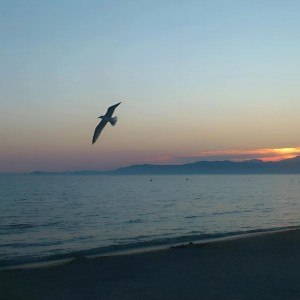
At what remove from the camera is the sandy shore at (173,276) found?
45.9 feet

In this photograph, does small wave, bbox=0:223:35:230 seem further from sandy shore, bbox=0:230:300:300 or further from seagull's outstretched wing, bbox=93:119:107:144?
seagull's outstretched wing, bbox=93:119:107:144

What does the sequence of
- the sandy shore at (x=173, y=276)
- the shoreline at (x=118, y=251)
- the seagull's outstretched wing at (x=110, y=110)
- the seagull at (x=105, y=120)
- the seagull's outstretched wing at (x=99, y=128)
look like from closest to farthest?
1. the seagull's outstretched wing at (x=110, y=110)
2. the seagull at (x=105, y=120)
3. the seagull's outstretched wing at (x=99, y=128)
4. the sandy shore at (x=173, y=276)
5. the shoreline at (x=118, y=251)

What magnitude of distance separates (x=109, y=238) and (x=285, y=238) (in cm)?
1124

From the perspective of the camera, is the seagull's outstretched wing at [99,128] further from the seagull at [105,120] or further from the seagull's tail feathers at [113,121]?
the seagull's tail feathers at [113,121]

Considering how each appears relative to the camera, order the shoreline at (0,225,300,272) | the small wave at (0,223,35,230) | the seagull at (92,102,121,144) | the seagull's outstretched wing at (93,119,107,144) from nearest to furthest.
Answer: the seagull at (92,102,121,144) < the seagull's outstretched wing at (93,119,107,144) < the shoreline at (0,225,300,272) < the small wave at (0,223,35,230)

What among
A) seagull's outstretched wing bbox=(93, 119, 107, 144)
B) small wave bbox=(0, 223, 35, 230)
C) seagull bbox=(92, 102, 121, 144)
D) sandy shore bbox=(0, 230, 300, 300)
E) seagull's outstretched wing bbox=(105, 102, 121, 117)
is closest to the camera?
seagull's outstretched wing bbox=(105, 102, 121, 117)

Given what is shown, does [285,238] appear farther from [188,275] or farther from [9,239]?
[9,239]

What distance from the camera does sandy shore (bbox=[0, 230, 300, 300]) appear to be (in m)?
14.0

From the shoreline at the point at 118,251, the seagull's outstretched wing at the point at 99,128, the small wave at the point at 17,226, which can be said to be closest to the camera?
the seagull's outstretched wing at the point at 99,128

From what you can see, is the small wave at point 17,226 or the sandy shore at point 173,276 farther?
the small wave at point 17,226

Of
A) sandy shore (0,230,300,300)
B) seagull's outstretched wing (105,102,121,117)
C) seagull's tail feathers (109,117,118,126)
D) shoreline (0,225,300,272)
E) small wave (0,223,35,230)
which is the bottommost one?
shoreline (0,225,300,272)

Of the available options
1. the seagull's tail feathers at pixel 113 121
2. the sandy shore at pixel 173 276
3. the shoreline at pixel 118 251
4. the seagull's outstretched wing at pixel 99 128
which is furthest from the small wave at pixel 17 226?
the seagull's tail feathers at pixel 113 121

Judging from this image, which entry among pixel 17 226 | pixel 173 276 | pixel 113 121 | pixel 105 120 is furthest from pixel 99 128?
pixel 17 226

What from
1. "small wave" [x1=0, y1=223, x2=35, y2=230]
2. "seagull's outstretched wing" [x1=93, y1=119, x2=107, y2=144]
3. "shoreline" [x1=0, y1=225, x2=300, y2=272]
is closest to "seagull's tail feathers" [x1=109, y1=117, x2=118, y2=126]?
"seagull's outstretched wing" [x1=93, y1=119, x2=107, y2=144]
